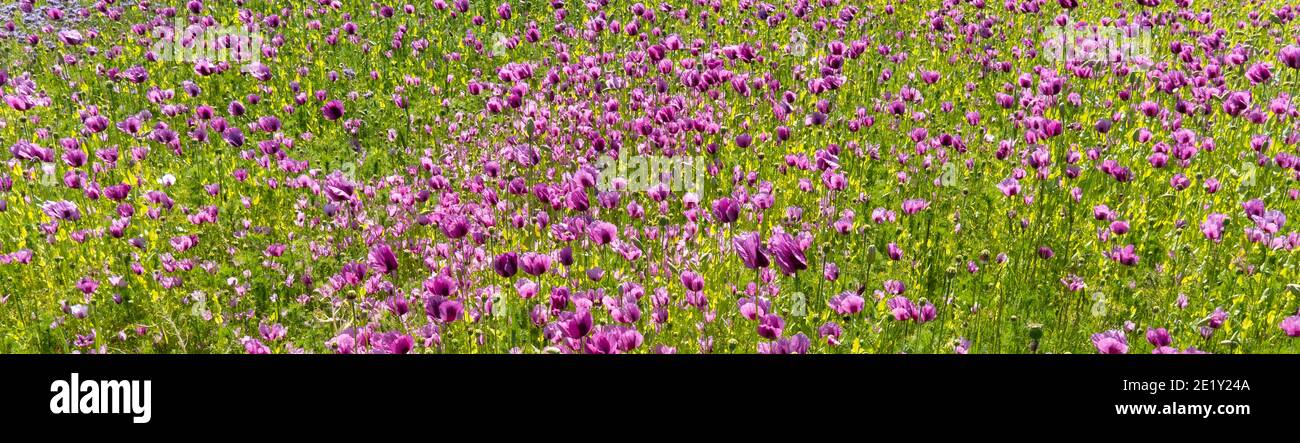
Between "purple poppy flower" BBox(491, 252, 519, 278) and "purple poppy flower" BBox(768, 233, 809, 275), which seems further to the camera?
"purple poppy flower" BBox(491, 252, 519, 278)

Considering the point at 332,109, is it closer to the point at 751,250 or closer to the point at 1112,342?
the point at 751,250

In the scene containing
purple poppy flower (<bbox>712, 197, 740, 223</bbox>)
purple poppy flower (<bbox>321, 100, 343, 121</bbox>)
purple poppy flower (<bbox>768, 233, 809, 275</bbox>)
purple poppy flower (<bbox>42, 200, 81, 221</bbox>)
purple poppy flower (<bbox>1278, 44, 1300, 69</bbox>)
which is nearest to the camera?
purple poppy flower (<bbox>768, 233, 809, 275</bbox>)

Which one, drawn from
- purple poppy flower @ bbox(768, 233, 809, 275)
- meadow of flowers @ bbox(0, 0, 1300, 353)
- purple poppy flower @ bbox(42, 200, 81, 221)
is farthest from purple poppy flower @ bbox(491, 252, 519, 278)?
purple poppy flower @ bbox(42, 200, 81, 221)

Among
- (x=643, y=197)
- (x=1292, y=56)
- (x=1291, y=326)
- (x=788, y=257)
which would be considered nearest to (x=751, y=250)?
(x=788, y=257)

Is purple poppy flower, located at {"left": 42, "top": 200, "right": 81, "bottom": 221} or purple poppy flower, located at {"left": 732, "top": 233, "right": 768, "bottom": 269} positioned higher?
purple poppy flower, located at {"left": 42, "top": 200, "right": 81, "bottom": 221}

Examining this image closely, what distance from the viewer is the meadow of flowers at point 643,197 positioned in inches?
124

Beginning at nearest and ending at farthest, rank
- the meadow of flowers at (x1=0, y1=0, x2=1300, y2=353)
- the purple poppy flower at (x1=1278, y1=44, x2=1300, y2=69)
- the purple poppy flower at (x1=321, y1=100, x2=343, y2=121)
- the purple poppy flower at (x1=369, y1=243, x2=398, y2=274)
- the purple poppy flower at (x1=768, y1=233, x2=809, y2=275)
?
the purple poppy flower at (x1=768, y1=233, x2=809, y2=275) → the purple poppy flower at (x1=369, y1=243, x2=398, y2=274) → the meadow of flowers at (x1=0, y1=0, x2=1300, y2=353) → the purple poppy flower at (x1=1278, y1=44, x2=1300, y2=69) → the purple poppy flower at (x1=321, y1=100, x2=343, y2=121)

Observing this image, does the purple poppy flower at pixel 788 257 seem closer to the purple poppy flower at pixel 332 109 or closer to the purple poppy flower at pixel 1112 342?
the purple poppy flower at pixel 1112 342

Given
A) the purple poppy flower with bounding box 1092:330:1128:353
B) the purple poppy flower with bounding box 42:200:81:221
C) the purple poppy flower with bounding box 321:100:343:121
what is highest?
the purple poppy flower with bounding box 321:100:343:121

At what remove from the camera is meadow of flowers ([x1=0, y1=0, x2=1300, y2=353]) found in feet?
10.3

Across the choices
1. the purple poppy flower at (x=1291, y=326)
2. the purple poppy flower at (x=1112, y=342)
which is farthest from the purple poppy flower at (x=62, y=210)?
the purple poppy flower at (x=1291, y=326)

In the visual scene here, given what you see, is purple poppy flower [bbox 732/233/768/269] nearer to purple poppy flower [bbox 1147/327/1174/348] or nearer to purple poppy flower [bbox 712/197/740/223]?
purple poppy flower [bbox 712/197/740/223]
